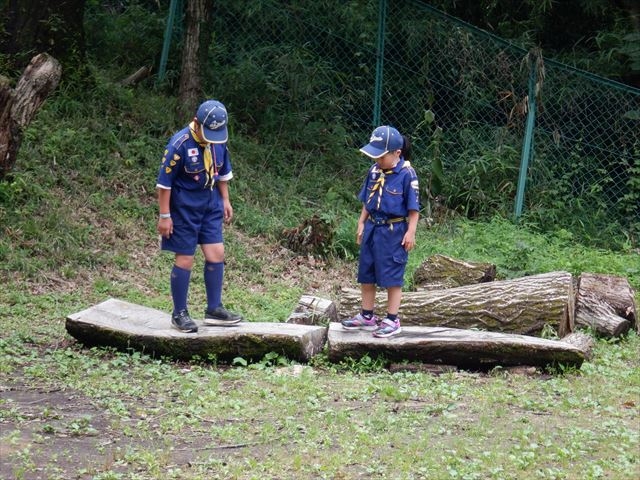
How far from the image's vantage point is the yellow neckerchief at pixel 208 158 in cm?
719

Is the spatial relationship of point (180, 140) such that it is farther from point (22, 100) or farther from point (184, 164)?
point (22, 100)

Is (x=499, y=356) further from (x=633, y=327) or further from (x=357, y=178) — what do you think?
(x=357, y=178)

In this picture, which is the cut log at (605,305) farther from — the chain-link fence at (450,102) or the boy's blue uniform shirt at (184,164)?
the chain-link fence at (450,102)

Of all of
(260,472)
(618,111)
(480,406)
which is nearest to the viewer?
(260,472)

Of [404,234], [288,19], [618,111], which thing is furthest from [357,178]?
[404,234]

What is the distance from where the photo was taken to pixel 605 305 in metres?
8.58

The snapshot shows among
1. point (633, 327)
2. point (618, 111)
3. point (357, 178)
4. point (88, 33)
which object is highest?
point (88, 33)

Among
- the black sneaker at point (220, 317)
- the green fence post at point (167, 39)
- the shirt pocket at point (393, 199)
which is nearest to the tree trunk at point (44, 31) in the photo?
the green fence post at point (167, 39)

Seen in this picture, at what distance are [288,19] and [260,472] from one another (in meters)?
9.94

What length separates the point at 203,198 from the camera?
7281mm

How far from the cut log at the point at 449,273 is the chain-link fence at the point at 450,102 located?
11.7 ft

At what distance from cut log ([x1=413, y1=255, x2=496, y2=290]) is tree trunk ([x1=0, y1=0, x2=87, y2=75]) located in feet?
19.4

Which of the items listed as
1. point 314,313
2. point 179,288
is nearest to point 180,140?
point 179,288

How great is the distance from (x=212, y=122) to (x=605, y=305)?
155 inches
